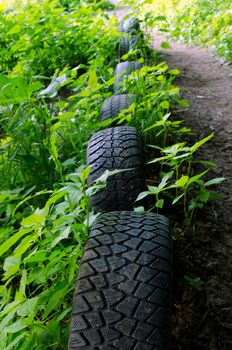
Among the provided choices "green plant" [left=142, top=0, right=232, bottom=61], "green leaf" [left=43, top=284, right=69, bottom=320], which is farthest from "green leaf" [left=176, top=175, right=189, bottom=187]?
"green plant" [left=142, top=0, right=232, bottom=61]

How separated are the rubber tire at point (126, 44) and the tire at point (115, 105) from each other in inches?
63.7

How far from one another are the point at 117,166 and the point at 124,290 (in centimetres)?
76

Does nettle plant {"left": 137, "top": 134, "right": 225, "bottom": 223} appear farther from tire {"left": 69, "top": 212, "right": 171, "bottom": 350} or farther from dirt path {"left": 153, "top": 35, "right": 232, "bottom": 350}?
tire {"left": 69, "top": 212, "right": 171, "bottom": 350}

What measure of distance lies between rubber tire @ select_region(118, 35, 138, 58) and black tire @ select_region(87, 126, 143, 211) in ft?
7.54

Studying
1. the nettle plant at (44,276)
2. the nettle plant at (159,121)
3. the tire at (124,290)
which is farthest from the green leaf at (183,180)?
the nettle plant at (159,121)

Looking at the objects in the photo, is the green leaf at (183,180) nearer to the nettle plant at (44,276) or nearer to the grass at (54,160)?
the grass at (54,160)

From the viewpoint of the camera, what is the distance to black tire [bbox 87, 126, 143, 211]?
1.68 m

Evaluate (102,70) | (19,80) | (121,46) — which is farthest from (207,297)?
(121,46)

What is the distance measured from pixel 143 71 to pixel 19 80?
94 centimetres

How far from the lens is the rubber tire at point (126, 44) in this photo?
4023 millimetres

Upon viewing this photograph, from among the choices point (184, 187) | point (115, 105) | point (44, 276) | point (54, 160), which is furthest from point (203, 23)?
point (44, 276)

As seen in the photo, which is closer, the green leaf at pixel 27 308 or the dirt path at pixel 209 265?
the green leaf at pixel 27 308

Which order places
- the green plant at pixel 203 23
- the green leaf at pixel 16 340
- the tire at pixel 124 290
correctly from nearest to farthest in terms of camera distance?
the tire at pixel 124 290 → the green leaf at pixel 16 340 → the green plant at pixel 203 23

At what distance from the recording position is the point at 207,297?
147 cm
